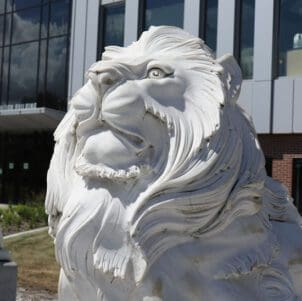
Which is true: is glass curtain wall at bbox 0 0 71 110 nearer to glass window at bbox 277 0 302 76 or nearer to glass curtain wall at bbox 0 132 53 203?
glass curtain wall at bbox 0 132 53 203

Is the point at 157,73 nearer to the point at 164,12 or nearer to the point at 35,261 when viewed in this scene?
the point at 35,261

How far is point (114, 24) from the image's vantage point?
1933 centimetres

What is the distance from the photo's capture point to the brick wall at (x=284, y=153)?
50.7 ft

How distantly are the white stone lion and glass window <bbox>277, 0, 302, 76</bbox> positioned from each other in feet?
43.2

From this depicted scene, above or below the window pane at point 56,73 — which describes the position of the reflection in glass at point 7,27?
above

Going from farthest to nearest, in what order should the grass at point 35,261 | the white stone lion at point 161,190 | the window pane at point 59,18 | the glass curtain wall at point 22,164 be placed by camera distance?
the glass curtain wall at point 22,164 → the window pane at point 59,18 → the grass at point 35,261 → the white stone lion at point 161,190

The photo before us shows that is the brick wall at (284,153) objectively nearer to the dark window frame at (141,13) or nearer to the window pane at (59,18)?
the dark window frame at (141,13)

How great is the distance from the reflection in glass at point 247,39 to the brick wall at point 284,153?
1.84m

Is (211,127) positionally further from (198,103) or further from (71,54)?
(71,54)

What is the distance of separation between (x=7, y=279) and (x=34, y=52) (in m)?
17.4

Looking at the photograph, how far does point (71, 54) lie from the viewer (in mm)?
20297

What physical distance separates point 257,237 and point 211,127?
0.53m

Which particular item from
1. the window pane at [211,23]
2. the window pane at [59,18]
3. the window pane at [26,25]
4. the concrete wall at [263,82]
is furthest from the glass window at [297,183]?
the window pane at [26,25]

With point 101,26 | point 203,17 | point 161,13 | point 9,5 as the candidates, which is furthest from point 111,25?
point 9,5
